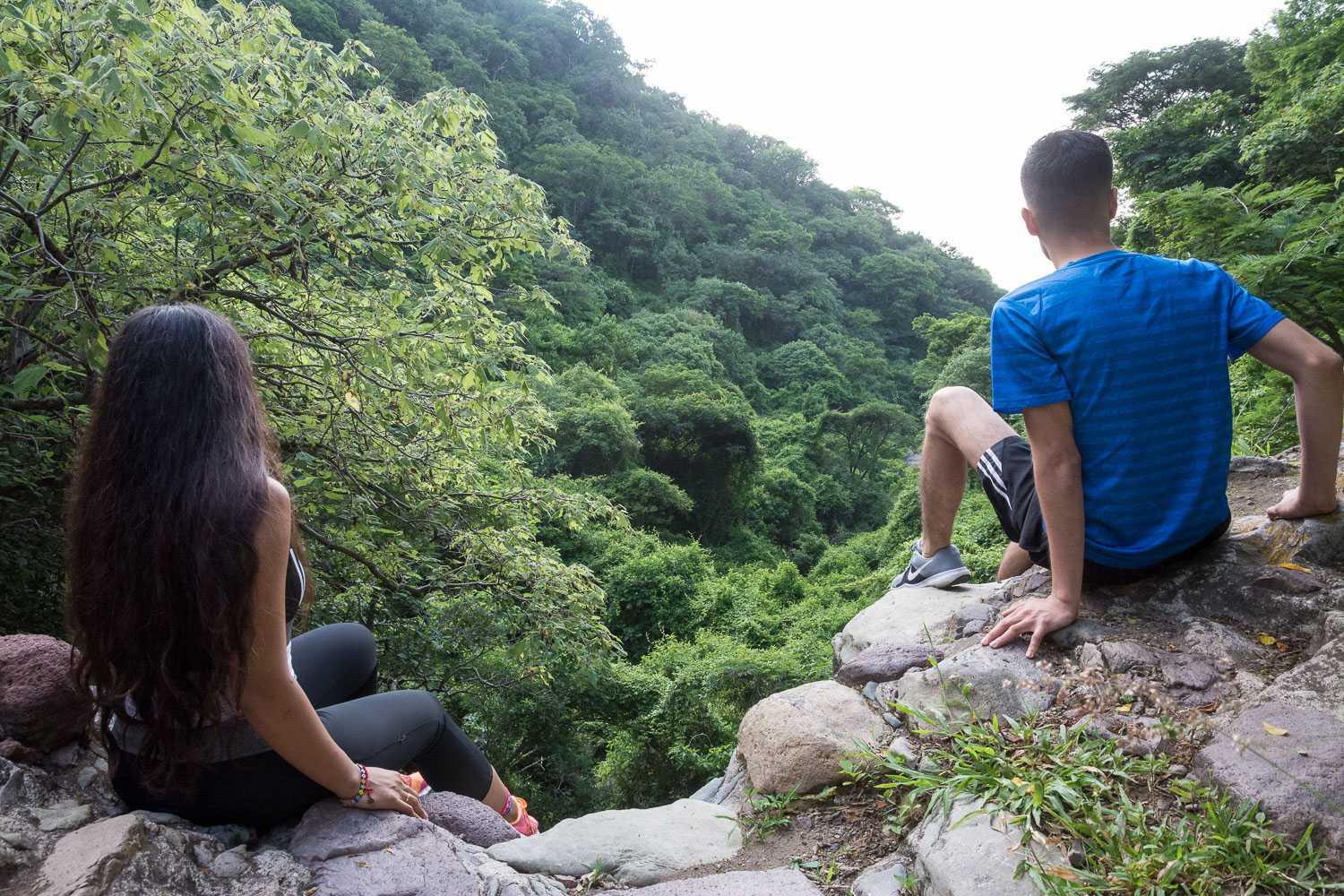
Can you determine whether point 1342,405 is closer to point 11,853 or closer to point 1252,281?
point 11,853

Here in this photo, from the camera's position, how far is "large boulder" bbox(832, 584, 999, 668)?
7.85 ft

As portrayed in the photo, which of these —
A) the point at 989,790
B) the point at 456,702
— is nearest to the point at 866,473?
the point at 456,702

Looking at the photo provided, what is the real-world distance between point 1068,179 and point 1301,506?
1061mm

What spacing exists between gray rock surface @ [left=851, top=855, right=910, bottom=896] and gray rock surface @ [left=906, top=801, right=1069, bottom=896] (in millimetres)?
43

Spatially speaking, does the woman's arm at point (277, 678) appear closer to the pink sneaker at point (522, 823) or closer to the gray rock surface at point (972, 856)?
the pink sneaker at point (522, 823)

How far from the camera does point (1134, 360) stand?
1834 millimetres

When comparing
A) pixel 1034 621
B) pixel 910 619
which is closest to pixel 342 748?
pixel 1034 621

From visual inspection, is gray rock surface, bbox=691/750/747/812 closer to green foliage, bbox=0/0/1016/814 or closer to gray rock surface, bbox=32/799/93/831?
gray rock surface, bbox=32/799/93/831

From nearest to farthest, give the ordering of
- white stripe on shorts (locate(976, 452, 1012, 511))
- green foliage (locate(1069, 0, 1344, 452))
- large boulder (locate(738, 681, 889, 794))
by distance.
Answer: large boulder (locate(738, 681, 889, 794)) → white stripe on shorts (locate(976, 452, 1012, 511)) → green foliage (locate(1069, 0, 1344, 452))

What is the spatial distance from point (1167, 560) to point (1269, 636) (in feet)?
0.90

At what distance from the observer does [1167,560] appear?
2.08 metres

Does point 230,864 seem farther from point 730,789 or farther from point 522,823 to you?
point 730,789

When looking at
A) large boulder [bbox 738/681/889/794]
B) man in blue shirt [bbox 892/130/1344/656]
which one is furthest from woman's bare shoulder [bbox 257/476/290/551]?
man in blue shirt [bbox 892/130/1344/656]

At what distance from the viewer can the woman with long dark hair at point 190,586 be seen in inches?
52.7
